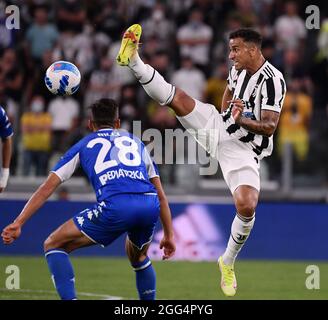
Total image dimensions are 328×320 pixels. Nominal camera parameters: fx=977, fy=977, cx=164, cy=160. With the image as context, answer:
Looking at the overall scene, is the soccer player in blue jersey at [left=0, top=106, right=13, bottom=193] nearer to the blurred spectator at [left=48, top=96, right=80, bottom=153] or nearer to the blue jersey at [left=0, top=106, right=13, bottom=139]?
the blue jersey at [left=0, top=106, right=13, bottom=139]

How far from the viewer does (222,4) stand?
59.5ft

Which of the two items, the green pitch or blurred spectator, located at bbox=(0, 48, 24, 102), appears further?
blurred spectator, located at bbox=(0, 48, 24, 102)

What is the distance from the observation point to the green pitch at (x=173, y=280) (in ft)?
35.8

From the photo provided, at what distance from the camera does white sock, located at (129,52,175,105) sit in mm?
9906

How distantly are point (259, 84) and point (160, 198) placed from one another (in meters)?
1.99

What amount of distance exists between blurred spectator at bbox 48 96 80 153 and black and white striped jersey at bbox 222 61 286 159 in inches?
250

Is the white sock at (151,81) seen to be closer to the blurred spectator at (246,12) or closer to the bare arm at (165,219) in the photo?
the bare arm at (165,219)

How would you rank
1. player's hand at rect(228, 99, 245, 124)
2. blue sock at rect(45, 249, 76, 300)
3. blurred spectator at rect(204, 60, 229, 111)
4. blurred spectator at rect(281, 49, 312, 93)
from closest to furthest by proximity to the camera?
blue sock at rect(45, 249, 76, 300), player's hand at rect(228, 99, 245, 124), blurred spectator at rect(204, 60, 229, 111), blurred spectator at rect(281, 49, 312, 93)

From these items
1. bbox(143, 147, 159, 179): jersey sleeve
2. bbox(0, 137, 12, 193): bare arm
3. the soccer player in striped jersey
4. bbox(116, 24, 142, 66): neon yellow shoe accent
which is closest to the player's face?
the soccer player in striped jersey

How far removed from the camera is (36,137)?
16062mm

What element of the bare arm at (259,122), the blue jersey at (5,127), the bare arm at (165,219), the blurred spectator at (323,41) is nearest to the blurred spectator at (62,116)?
the blurred spectator at (323,41)

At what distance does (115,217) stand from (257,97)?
8.15ft

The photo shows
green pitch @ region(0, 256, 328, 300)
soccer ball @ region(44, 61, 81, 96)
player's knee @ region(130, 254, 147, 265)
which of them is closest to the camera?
player's knee @ region(130, 254, 147, 265)

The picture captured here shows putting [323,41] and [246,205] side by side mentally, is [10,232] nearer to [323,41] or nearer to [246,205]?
[246,205]
